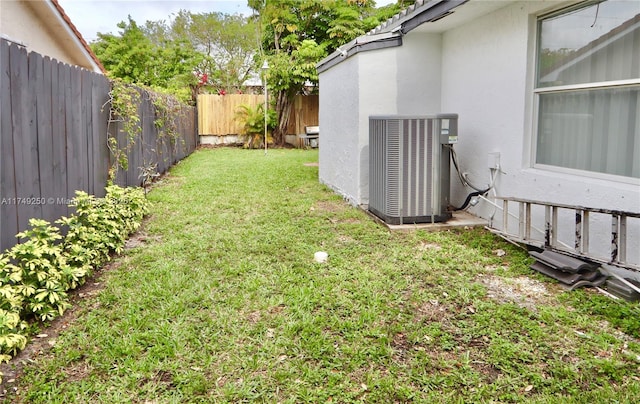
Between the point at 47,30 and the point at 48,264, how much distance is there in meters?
7.99

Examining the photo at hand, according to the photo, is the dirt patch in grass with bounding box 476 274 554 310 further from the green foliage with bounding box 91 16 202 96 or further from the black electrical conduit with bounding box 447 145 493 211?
the green foliage with bounding box 91 16 202 96

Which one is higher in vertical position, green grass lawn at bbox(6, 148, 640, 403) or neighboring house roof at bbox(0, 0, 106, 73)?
neighboring house roof at bbox(0, 0, 106, 73)

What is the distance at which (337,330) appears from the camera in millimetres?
2910

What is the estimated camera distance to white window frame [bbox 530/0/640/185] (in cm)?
351

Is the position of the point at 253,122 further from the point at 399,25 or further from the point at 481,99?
the point at 481,99

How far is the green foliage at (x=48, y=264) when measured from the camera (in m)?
2.65

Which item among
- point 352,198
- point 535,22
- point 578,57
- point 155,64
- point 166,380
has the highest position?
point 155,64

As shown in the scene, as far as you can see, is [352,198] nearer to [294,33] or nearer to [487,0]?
[487,0]

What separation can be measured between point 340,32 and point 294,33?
1840 mm

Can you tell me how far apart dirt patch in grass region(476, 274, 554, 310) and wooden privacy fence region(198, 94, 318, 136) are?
14.6 meters

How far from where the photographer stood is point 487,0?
452cm

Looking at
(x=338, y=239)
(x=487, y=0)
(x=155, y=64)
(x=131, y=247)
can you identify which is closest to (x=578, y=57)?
(x=487, y=0)

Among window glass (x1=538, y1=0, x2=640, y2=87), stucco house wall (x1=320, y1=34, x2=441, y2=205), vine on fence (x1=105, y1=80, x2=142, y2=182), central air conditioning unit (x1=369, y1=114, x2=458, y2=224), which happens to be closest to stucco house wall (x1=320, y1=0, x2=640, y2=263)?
stucco house wall (x1=320, y1=34, x2=441, y2=205)

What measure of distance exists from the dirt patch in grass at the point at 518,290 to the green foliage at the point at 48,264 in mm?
2999
